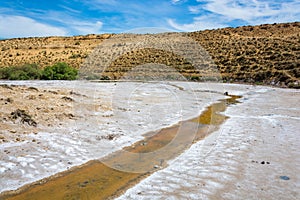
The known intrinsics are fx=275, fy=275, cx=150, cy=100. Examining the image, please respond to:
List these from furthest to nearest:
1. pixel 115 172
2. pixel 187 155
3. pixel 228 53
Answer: pixel 228 53, pixel 187 155, pixel 115 172

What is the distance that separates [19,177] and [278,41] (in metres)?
50.2

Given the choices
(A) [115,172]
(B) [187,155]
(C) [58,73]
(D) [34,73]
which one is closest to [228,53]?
(C) [58,73]

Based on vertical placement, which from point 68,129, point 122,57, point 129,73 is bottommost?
point 68,129

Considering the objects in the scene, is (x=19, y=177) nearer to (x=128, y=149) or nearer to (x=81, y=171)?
(x=81, y=171)

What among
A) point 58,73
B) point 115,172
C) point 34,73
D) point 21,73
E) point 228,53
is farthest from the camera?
point 228,53

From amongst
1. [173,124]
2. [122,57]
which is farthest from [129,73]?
[173,124]

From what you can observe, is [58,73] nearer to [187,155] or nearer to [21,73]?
[21,73]

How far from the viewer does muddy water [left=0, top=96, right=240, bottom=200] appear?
517 cm

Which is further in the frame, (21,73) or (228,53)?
(228,53)

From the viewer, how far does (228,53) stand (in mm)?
48281

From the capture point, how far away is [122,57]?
5472 cm

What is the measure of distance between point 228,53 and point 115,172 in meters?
45.5

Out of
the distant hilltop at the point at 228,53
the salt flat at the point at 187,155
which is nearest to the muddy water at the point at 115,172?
the salt flat at the point at 187,155

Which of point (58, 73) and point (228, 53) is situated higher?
point (228, 53)
